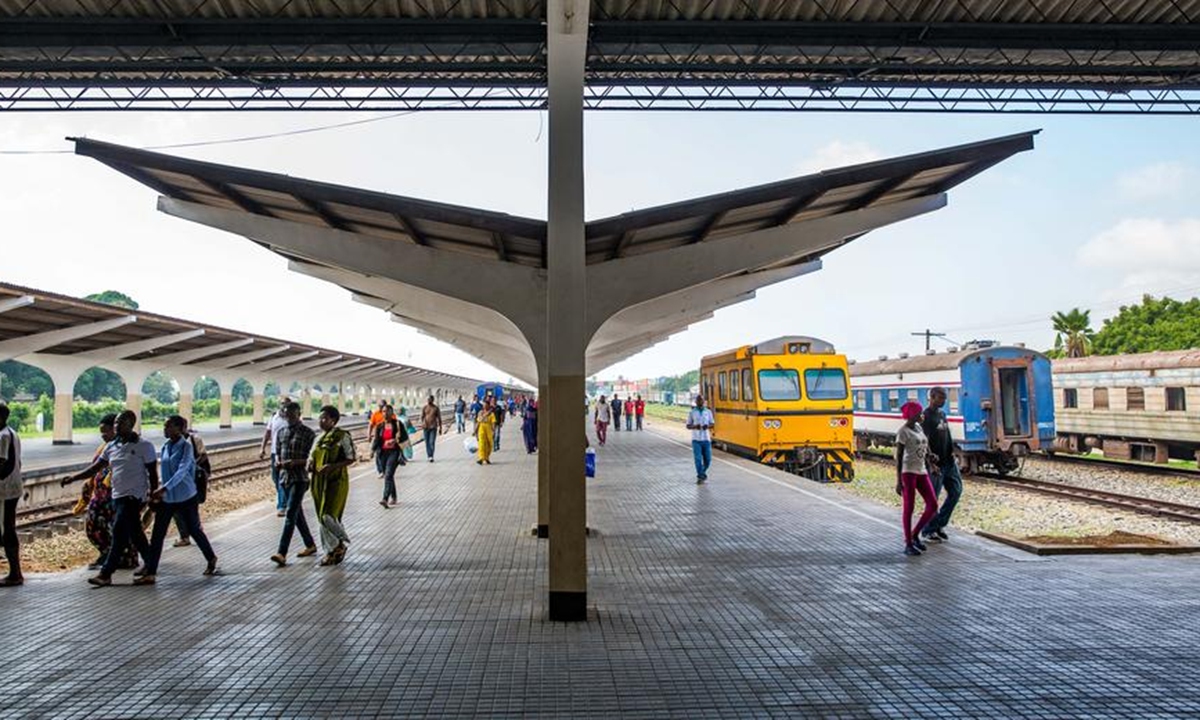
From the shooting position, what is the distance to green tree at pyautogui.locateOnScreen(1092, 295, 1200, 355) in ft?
150

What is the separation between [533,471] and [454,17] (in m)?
10.8

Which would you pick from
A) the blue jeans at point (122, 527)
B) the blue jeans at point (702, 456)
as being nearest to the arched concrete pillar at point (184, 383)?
the blue jeans at point (702, 456)

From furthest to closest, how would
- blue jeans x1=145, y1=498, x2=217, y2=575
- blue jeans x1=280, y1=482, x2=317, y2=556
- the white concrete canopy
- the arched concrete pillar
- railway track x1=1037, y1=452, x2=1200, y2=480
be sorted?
the arched concrete pillar < railway track x1=1037, y1=452, x2=1200, y2=480 < blue jeans x1=280, y1=482, x2=317, y2=556 < blue jeans x1=145, y1=498, x2=217, y2=575 < the white concrete canopy

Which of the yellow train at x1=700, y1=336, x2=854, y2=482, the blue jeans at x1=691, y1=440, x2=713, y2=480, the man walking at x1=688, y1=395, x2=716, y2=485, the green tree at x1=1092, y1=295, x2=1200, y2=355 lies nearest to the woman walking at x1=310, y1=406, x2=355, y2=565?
the man walking at x1=688, y1=395, x2=716, y2=485

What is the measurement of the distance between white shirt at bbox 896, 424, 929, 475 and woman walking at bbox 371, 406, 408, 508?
7.49 m

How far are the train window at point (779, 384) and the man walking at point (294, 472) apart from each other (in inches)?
415

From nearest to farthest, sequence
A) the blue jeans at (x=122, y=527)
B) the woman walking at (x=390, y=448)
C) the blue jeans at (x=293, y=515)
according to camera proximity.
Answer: the blue jeans at (x=122, y=527) < the blue jeans at (x=293, y=515) < the woman walking at (x=390, y=448)

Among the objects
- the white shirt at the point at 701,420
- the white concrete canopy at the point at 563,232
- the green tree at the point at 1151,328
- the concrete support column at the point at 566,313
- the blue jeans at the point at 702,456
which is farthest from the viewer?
the green tree at the point at 1151,328

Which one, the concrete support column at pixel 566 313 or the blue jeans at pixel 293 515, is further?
the blue jeans at pixel 293 515

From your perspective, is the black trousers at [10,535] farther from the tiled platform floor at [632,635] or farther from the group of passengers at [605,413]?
the group of passengers at [605,413]

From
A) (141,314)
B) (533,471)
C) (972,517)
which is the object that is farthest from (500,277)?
(141,314)

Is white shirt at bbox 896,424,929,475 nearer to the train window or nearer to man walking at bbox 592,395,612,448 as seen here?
the train window

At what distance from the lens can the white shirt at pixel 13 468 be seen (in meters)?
7.02

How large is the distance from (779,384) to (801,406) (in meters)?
0.69
